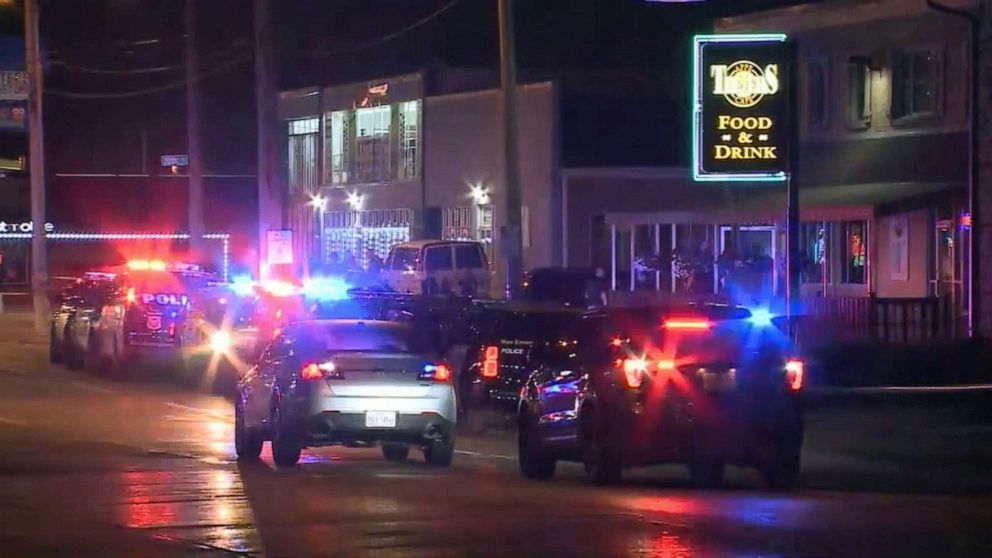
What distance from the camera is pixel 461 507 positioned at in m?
14.5

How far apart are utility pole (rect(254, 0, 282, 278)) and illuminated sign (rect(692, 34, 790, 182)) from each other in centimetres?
1025

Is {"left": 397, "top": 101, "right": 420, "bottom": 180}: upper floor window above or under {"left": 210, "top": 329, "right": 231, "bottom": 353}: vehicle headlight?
above

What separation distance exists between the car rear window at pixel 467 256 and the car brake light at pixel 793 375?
87.6ft

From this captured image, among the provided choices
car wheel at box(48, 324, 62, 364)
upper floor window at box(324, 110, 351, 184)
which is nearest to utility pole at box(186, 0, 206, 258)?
upper floor window at box(324, 110, 351, 184)

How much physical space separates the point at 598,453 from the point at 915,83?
82.0 ft

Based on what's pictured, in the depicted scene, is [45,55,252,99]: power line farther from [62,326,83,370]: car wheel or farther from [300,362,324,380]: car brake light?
[300,362,324,380]: car brake light

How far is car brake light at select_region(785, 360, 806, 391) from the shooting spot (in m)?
16.3

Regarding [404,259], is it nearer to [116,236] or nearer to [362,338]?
[362,338]

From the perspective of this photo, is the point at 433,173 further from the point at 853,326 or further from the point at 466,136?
the point at 853,326

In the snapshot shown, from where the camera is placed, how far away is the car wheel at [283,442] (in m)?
18.1

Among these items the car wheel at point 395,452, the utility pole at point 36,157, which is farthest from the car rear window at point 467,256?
the car wheel at point 395,452

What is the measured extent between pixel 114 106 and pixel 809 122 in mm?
47720

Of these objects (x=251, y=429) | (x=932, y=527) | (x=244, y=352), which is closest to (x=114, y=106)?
(x=244, y=352)

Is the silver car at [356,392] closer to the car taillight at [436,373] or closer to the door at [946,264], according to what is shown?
the car taillight at [436,373]
